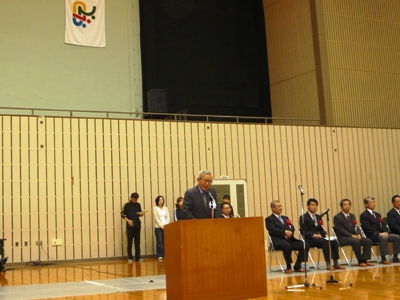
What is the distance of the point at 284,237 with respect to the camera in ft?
31.3

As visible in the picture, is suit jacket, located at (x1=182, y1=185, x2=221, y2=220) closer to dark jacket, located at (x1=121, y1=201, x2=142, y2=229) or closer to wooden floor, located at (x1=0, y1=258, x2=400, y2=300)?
wooden floor, located at (x1=0, y1=258, x2=400, y2=300)

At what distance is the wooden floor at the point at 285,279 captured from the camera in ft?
20.8

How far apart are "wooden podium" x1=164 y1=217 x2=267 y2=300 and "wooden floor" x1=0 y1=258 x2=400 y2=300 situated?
14 cm

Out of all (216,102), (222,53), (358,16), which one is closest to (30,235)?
(216,102)

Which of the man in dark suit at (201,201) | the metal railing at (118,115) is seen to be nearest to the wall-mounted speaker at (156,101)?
the metal railing at (118,115)

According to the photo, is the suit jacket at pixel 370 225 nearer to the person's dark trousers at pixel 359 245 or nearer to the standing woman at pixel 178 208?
the person's dark trousers at pixel 359 245

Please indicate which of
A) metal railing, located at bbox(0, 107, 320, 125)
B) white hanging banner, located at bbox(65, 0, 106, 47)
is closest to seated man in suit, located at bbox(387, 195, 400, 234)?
metal railing, located at bbox(0, 107, 320, 125)

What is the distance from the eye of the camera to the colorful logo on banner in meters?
16.5

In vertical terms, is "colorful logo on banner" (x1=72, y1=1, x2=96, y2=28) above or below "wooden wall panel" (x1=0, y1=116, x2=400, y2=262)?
above

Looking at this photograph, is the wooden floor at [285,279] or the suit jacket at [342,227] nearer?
the wooden floor at [285,279]

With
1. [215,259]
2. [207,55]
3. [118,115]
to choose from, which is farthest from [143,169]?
[215,259]

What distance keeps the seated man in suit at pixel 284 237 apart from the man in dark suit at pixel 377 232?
1951mm

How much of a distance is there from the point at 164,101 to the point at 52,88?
3238 mm

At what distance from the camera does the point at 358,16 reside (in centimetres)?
1788
